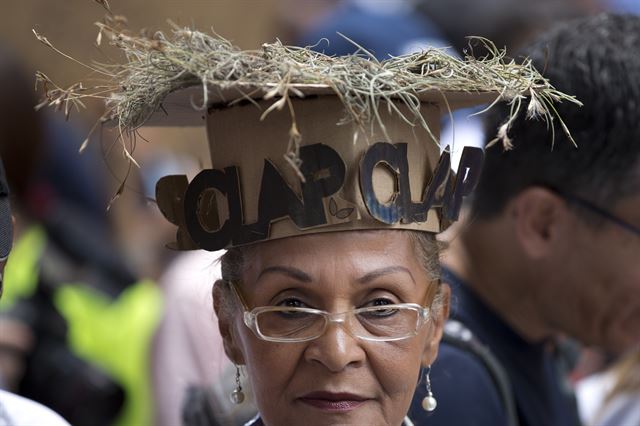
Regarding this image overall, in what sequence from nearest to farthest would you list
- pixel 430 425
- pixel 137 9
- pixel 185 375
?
pixel 430 425
pixel 185 375
pixel 137 9

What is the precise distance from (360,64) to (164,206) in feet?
1.93

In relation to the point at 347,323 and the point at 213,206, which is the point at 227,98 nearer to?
the point at 213,206

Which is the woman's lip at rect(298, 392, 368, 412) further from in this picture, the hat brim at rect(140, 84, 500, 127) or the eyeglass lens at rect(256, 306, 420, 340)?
the hat brim at rect(140, 84, 500, 127)

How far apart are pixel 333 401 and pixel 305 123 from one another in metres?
0.62

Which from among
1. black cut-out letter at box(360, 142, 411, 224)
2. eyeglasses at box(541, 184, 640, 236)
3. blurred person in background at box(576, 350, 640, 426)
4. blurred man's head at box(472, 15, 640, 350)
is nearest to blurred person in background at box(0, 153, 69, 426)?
black cut-out letter at box(360, 142, 411, 224)

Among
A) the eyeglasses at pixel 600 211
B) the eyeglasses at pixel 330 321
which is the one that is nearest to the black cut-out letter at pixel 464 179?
the eyeglasses at pixel 330 321

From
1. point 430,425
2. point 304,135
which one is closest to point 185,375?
point 430,425

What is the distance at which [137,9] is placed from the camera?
22.5ft

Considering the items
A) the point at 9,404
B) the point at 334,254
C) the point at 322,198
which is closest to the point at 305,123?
the point at 322,198

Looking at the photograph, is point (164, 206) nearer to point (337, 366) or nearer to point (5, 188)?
point (5, 188)

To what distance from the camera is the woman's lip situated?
2551 millimetres

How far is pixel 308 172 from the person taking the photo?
2.51 metres

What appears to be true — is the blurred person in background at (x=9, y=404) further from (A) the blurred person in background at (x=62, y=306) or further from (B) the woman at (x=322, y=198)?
(A) the blurred person in background at (x=62, y=306)

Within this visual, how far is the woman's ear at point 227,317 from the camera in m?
Result: 2.75
